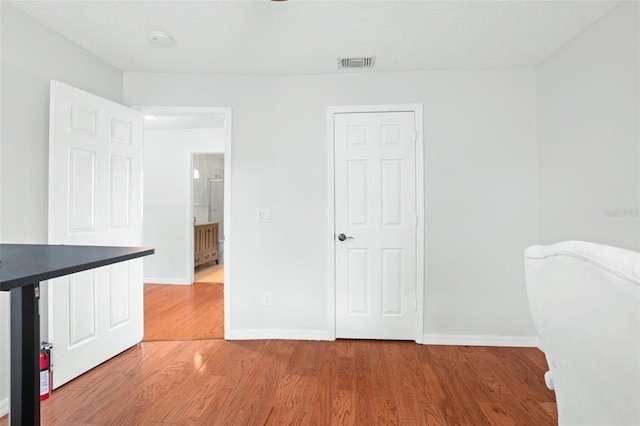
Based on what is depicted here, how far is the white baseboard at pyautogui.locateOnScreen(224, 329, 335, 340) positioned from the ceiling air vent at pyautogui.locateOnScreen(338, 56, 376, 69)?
7.48 ft

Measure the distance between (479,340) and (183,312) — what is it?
9.87ft

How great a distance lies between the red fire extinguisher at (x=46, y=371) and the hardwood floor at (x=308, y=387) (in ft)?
0.27

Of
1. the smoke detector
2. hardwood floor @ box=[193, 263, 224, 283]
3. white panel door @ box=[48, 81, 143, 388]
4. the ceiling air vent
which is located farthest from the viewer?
hardwood floor @ box=[193, 263, 224, 283]

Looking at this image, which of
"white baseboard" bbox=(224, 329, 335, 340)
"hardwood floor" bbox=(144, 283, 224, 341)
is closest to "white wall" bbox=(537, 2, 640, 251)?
"white baseboard" bbox=(224, 329, 335, 340)

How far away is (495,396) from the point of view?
1948mm

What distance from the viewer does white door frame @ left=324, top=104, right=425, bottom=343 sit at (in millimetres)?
2754

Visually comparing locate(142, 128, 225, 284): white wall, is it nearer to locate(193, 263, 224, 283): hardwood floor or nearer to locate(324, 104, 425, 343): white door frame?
locate(193, 263, 224, 283): hardwood floor

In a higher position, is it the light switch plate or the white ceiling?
the white ceiling

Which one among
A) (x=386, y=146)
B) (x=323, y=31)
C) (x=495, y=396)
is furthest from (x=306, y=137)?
(x=495, y=396)

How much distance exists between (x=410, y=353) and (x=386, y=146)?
173 centimetres

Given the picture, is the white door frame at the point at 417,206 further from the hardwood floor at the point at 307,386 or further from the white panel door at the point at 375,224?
the hardwood floor at the point at 307,386

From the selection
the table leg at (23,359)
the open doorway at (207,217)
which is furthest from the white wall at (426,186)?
the open doorway at (207,217)

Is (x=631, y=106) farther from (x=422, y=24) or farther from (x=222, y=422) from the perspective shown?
(x=222, y=422)

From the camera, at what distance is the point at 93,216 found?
2326 mm
